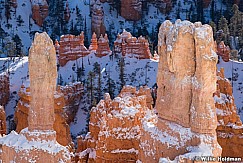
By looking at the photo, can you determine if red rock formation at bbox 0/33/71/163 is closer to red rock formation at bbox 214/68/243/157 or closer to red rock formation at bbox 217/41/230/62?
red rock formation at bbox 214/68/243/157

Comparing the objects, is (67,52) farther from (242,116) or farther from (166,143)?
(166,143)

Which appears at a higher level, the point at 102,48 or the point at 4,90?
the point at 102,48

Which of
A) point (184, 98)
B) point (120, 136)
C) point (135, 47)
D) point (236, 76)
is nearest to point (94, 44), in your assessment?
point (135, 47)

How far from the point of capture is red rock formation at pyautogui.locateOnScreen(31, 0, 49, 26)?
8269 cm

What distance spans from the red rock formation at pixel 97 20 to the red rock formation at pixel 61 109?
1244 inches

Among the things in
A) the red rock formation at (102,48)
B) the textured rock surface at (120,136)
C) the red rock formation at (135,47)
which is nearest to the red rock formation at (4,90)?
the red rock formation at (102,48)

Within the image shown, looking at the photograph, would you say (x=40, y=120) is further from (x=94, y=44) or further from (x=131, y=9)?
(x=131, y=9)

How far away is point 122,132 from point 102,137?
0.83m

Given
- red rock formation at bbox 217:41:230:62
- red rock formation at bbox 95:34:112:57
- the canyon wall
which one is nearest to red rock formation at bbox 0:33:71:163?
the canyon wall

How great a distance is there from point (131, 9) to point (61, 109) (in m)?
52.9

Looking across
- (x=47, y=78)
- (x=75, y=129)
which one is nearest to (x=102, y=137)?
(x=47, y=78)

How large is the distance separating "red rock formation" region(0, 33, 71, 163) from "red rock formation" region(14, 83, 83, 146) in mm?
10885

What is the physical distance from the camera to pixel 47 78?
17219 mm

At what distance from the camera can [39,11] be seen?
8331cm
